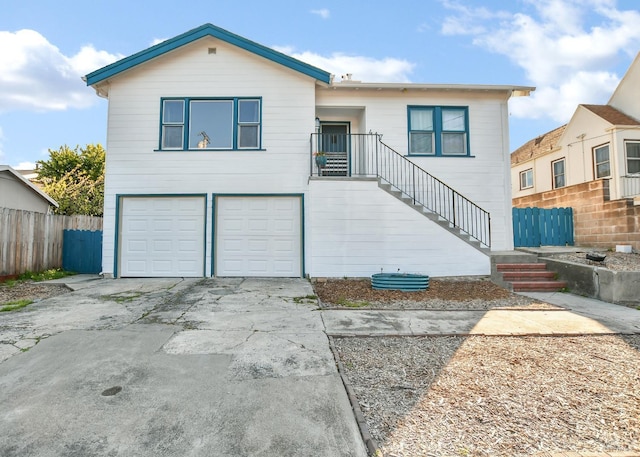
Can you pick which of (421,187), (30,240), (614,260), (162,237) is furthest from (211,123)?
(614,260)

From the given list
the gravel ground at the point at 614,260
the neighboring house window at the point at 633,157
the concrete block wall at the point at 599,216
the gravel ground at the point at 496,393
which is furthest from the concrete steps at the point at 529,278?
the neighboring house window at the point at 633,157

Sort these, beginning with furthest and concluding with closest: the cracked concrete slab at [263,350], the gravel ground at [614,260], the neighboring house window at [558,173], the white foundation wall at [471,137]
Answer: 1. the neighboring house window at [558,173]
2. the white foundation wall at [471,137]
3. the gravel ground at [614,260]
4. the cracked concrete slab at [263,350]

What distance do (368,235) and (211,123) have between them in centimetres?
556

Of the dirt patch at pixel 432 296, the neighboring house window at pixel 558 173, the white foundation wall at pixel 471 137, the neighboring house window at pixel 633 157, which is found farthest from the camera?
the neighboring house window at pixel 558 173

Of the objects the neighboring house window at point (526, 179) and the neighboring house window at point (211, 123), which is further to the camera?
the neighboring house window at point (526, 179)

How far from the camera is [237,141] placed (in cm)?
962

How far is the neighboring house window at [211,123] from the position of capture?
9648 millimetres

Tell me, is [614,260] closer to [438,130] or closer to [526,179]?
[438,130]

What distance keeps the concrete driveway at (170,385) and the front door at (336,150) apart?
6.00 metres

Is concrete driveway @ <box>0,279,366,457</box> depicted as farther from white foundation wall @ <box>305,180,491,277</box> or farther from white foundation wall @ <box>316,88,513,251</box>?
white foundation wall @ <box>316,88,513,251</box>

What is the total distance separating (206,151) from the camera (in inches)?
377

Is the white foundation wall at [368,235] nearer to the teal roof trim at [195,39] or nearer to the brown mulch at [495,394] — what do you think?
the teal roof trim at [195,39]

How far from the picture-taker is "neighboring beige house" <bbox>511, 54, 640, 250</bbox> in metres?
11.0

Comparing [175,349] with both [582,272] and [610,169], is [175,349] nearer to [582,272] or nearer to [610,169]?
[582,272]
